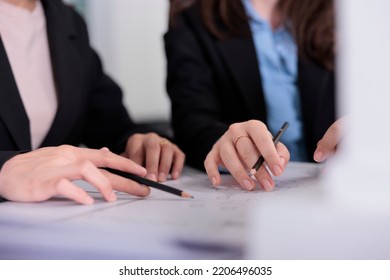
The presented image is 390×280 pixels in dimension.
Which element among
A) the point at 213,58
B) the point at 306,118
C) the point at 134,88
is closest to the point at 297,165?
the point at 306,118

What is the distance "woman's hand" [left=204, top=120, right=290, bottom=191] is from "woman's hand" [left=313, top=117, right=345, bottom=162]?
45 mm

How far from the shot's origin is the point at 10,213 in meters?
0.48

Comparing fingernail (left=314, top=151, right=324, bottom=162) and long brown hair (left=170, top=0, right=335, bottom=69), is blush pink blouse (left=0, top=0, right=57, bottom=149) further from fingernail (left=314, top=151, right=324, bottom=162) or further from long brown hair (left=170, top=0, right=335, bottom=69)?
fingernail (left=314, top=151, right=324, bottom=162)

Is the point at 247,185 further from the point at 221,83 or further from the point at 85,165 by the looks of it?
the point at 221,83

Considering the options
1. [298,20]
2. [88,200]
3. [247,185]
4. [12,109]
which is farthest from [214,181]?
[298,20]

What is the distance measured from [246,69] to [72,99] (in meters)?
0.30

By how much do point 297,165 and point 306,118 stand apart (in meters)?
0.17

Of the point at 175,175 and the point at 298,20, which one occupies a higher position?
the point at 298,20

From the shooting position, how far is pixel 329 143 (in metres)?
0.58

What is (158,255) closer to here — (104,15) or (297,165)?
(297,165)

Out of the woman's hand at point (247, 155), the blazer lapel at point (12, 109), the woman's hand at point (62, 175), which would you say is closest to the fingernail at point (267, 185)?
the woman's hand at point (247, 155)

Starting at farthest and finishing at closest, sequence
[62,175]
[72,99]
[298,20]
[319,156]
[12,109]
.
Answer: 1. [298,20]
2. [72,99]
3. [12,109]
4. [319,156]
5. [62,175]

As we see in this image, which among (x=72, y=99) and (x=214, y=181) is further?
(x=72, y=99)

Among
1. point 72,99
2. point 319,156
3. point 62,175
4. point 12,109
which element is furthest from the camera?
point 72,99
